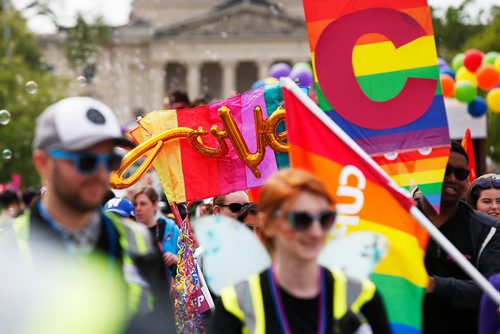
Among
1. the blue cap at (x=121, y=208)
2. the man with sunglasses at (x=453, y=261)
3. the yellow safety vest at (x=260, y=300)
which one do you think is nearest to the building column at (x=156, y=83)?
the blue cap at (x=121, y=208)

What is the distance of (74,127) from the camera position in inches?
135

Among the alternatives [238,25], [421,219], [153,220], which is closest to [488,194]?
[153,220]

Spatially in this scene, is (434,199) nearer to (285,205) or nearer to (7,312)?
(285,205)

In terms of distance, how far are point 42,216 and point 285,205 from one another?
0.72 meters

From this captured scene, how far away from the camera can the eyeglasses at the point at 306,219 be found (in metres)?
3.49

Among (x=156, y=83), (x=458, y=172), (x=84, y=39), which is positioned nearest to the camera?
(x=458, y=172)

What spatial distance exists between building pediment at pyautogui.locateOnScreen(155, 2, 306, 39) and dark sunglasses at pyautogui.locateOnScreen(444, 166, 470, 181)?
243 feet

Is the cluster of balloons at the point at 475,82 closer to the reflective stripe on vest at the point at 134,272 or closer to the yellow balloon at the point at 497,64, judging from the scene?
the yellow balloon at the point at 497,64

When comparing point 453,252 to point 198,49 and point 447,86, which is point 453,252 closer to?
point 447,86

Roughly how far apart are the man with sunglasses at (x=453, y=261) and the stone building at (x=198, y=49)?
71673 millimetres

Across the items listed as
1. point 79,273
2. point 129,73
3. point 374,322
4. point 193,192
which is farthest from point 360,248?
point 129,73

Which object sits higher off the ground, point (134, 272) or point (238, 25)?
point (238, 25)

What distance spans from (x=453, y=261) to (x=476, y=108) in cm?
1118

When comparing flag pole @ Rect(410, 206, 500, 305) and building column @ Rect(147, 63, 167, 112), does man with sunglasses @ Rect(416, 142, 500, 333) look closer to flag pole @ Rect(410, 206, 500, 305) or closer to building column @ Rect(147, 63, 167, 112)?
flag pole @ Rect(410, 206, 500, 305)
